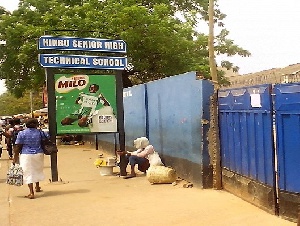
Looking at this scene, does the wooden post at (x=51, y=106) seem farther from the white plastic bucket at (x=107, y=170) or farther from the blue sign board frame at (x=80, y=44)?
the white plastic bucket at (x=107, y=170)

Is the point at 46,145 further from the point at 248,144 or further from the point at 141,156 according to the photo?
the point at 248,144

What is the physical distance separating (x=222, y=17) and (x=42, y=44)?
1505cm

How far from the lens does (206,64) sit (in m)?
20.3

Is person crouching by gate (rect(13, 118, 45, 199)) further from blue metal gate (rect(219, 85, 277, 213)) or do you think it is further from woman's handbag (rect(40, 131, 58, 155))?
blue metal gate (rect(219, 85, 277, 213))

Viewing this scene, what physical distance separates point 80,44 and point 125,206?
4533 mm

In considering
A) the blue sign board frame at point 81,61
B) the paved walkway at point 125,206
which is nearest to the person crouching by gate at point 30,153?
the paved walkway at point 125,206

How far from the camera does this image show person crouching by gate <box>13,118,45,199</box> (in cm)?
795

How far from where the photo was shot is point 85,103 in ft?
32.7

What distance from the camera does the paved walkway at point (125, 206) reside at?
5.65 meters

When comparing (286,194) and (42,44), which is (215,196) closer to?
(286,194)

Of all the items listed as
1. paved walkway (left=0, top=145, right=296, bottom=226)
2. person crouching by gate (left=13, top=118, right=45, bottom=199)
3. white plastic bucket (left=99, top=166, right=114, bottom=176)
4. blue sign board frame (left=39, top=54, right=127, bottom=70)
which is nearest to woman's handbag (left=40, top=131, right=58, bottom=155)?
person crouching by gate (left=13, top=118, right=45, bottom=199)

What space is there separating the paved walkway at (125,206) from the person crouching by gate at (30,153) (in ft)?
1.36

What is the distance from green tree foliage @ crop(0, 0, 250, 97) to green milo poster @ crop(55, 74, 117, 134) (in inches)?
247

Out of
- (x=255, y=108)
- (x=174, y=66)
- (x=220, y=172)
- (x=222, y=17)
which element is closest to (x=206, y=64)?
(x=174, y=66)
